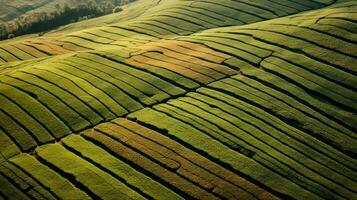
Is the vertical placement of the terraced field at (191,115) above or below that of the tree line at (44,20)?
above

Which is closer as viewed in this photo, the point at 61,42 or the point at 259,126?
the point at 259,126

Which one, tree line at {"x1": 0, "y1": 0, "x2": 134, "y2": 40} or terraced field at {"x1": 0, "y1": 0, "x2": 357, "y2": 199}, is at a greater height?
terraced field at {"x1": 0, "y1": 0, "x2": 357, "y2": 199}

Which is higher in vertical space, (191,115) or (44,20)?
(191,115)

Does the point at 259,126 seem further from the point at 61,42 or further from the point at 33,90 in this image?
the point at 61,42

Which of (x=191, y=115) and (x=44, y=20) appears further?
(x=44, y=20)

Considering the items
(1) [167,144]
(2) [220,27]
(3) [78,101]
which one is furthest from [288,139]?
(2) [220,27]

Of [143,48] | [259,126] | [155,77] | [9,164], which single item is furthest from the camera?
[143,48]

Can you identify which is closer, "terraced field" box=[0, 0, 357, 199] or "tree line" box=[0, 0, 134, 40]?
"terraced field" box=[0, 0, 357, 199]

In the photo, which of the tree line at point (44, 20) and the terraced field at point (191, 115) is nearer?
the terraced field at point (191, 115)
